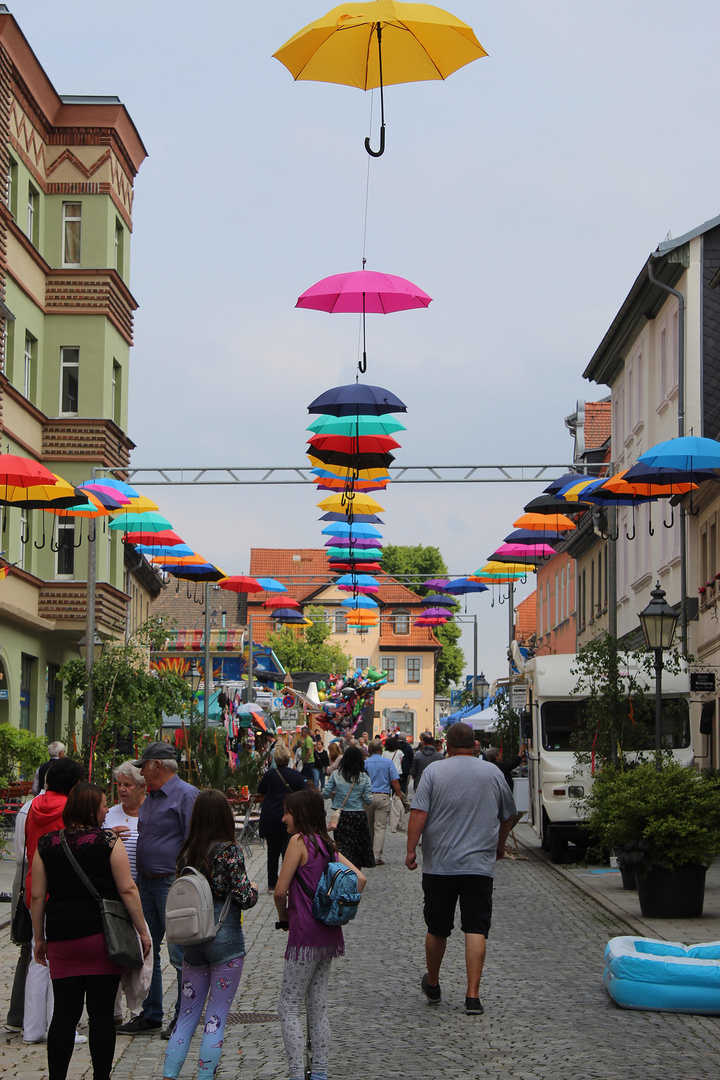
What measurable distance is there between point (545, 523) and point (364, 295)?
12.4m

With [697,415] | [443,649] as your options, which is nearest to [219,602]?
[443,649]

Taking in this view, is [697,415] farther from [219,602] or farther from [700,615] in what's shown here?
[219,602]

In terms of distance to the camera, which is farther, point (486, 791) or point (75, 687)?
point (75, 687)

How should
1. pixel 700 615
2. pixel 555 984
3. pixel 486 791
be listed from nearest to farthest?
pixel 486 791 < pixel 555 984 < pixel 700 615

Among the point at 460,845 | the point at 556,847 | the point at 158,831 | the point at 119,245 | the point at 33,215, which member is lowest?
the point at 556,847

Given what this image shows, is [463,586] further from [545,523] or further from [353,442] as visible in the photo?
[353,442]

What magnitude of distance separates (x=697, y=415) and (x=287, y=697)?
20572 mm

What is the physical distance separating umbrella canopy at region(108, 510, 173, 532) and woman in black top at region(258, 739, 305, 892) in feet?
36.5

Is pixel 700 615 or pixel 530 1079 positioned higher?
pixel 700 615

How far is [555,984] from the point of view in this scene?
11117 mm

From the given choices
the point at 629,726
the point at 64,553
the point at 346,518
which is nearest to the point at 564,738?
the point at 629,726

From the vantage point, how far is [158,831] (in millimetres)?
9320

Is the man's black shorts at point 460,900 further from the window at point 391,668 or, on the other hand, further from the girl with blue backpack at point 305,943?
the window at point 391,668

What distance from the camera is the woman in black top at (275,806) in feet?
58.0
